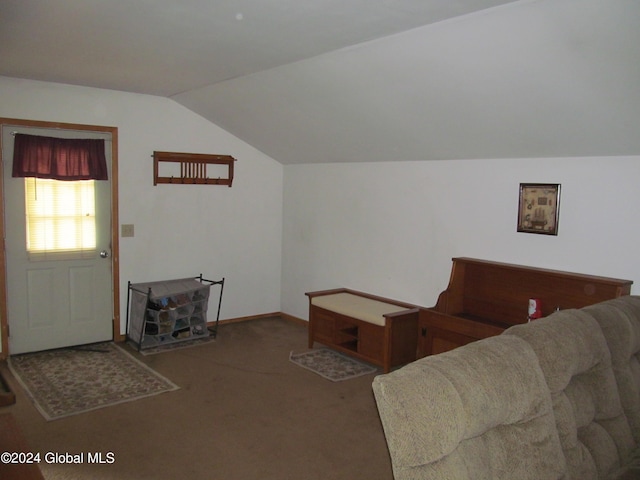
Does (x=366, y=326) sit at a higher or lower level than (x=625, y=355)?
lower

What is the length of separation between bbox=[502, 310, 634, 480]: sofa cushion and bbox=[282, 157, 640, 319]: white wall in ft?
4.80

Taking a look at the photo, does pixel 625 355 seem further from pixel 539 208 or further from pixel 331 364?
pixel 331 364

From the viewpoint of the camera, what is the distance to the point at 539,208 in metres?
3.57

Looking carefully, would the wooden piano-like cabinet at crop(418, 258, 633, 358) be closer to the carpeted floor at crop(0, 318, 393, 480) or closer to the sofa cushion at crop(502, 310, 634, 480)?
the carpeted floor at crop(0, 318, 393, 480)

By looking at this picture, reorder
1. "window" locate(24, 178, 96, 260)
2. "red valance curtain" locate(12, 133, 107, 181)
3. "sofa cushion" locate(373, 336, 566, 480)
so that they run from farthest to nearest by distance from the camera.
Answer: "window" locate(24, 178, 96, 260) < "red valance curtain" locate(12, 133, 107, 181) < "sofa cushion" locate(373, 336, 566, 480)

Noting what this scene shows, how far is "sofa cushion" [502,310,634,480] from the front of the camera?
1696mm

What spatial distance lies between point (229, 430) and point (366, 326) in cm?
150

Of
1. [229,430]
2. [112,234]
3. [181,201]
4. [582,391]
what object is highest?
[181,201]

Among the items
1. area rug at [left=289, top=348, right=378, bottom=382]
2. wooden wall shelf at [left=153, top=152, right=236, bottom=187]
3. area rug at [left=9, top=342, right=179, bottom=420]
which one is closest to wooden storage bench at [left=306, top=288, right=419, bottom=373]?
area rug at [left=289, top=348, right=378, bottom=382]

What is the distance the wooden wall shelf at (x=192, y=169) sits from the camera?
518 cm

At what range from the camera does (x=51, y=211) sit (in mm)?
4633

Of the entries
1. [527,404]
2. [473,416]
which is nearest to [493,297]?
[527,404]

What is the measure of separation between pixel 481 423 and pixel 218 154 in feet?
15.4

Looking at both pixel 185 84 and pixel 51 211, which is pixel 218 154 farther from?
pixel 51 211
